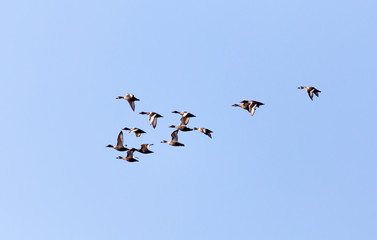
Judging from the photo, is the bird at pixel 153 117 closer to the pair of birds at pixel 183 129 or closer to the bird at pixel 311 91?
the pair of birds at pixel 183 129

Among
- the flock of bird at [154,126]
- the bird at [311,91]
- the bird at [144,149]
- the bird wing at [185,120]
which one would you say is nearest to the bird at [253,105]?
the flock of bird at [154,126]

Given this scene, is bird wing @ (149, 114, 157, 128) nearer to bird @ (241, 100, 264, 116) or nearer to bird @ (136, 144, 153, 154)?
bird @ (136, 144, 153, 154)

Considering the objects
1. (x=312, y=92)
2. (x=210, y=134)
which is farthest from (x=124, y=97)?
(x=312, y=92)

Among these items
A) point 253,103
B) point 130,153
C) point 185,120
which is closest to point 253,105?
point 253,103

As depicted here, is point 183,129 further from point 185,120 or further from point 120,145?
point 120,145

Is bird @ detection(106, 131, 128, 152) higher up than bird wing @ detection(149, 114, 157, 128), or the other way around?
bird wing @ detection(149, 114, 157, 128)

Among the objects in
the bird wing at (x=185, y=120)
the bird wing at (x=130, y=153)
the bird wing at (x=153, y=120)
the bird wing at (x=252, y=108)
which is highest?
the bird wing at (x=252, y=108)

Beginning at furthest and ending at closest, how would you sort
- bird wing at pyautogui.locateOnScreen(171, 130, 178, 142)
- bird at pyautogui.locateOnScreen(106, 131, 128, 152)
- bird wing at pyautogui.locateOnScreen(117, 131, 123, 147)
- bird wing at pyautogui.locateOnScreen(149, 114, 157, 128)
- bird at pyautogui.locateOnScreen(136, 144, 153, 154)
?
bird wing at pyautogui.locateOnScreen(171, 130, 178, 142)
bird wing at pyautogui.locateOnScreen(117, 131, 123, 147)
bird at pyautogui.locateOnScreen(106, 131, 128, 152)
bird wing at pyautogui.locateOnScreen(149, 114, 157, 128)
bird at pyautogui.locateOnScreen(136, 144, 153, 154)

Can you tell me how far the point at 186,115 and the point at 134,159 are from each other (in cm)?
648

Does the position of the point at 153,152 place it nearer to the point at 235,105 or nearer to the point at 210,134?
the point at 210,134

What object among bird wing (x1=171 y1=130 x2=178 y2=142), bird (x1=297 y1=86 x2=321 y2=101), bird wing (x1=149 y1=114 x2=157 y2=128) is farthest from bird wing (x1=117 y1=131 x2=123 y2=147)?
bird (x1=297 y1=86 x2=321 y2=101)

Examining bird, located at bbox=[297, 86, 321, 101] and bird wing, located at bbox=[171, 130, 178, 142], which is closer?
bird wing, located at bbox=[171, 130, 178, 142]

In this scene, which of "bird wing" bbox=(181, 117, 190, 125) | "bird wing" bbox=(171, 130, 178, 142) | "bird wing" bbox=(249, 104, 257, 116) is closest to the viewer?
"bird wing" bbox=(249, 104, 257, 116)

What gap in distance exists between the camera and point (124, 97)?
67.8 metres
